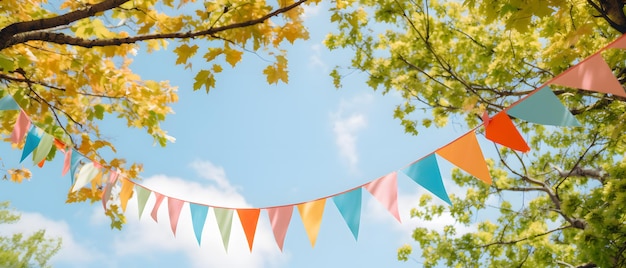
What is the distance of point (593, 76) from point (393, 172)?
43.1 inches

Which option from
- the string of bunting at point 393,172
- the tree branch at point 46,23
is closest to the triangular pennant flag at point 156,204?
the string of bunting at point 393,172

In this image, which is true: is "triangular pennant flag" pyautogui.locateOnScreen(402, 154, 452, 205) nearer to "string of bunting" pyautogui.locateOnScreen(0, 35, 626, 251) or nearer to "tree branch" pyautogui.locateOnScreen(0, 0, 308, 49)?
"string of bunting" pyautogui.locateOnScreen(0, 35, 626, 251)

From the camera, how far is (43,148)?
3297mm

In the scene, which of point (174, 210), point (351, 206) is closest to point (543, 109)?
point (351, 206)

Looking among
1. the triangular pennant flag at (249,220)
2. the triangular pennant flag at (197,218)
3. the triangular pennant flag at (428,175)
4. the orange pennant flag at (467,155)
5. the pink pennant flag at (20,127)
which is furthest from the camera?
the pink pennant flag at (20,127)

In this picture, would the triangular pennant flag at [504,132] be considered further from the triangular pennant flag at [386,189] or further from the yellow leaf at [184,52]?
the yellow leaf at [184,52]

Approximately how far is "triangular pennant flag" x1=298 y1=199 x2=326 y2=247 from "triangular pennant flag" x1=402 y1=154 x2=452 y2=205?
0.62m

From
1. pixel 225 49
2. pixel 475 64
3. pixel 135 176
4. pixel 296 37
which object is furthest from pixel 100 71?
pixel 475 64

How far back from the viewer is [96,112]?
3.93 metres

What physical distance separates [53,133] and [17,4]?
1082 mm

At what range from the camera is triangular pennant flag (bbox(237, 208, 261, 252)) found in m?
2.97

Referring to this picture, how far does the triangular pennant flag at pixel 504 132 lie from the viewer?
7.09ft

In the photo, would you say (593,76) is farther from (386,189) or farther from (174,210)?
(174,210)

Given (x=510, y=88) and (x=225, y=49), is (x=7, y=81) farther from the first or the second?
(x=510, y=88)
